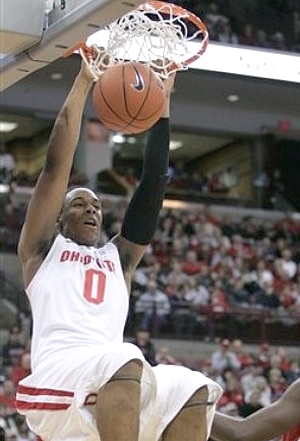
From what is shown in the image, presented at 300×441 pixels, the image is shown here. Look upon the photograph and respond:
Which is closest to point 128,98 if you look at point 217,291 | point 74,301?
point 74,301

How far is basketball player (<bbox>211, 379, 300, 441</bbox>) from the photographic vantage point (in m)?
4.31

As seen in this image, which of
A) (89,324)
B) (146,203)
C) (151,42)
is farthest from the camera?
(151,42)

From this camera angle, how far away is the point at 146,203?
14.8 feet

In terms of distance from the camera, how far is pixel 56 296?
4.16m

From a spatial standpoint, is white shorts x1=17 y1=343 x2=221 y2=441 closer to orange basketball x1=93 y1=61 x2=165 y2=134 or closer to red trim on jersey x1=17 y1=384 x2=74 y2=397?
red trim on jersey x1=17 y1=384 x2=74 y2=397

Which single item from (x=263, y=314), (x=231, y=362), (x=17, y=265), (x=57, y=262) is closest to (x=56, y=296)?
(x=57, y=262)

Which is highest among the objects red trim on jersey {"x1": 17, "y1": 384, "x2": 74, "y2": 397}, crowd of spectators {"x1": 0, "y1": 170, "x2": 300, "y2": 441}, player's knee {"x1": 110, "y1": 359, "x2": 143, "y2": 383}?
player's knee {"x1": 110, "y1": 359, "x2": 143, "y2": 383}

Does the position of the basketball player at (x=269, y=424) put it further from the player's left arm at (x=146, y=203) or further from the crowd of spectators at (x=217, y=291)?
the crowd of spectators at (x=217, y=291)

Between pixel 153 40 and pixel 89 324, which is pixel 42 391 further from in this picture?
pixel 153 40

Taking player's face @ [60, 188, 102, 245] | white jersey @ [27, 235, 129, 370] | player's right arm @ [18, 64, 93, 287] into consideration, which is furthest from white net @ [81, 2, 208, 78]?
white jersey @ [27, 235, 129, 370]

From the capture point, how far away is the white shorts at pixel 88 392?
3.89 m

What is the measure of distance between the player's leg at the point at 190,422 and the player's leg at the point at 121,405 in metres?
0.19

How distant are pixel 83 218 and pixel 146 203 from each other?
0.86 feet

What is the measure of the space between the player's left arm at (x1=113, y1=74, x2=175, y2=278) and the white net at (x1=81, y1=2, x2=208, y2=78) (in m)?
0.25
